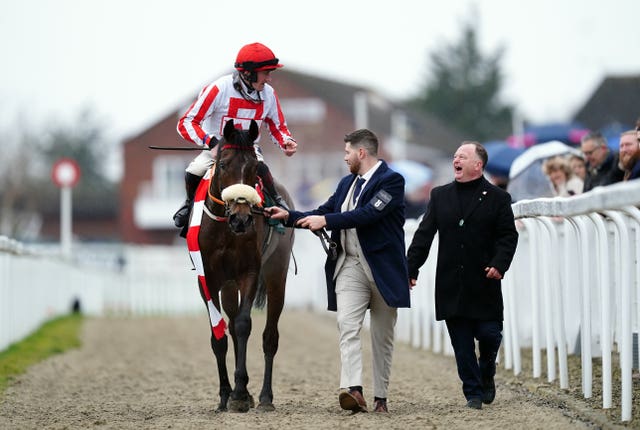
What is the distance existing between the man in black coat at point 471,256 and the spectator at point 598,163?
309 cm

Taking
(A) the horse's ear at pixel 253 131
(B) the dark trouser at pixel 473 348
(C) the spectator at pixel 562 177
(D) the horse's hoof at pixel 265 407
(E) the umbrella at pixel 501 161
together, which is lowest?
(D) the horse's hoof at pixel 265 407

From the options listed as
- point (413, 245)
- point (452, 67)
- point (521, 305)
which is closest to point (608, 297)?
point (413, 245)

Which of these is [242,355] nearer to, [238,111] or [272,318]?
[272,318]

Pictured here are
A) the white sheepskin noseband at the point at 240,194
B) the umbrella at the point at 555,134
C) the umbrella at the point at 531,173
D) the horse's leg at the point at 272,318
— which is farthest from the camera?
the umbrella at the point at 555,134

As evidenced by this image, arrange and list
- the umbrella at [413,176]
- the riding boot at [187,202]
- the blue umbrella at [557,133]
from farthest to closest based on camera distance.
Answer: the blue umbrella at [557,133], the umbrella at [413,176], the riding boot at [187,202]

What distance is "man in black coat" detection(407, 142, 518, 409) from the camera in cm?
769

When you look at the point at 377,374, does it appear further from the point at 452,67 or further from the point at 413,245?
the point at 452,67

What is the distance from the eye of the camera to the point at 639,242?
21.6ft

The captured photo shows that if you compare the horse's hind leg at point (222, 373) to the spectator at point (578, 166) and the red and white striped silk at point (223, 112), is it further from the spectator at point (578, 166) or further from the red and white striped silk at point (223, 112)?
the spectator at point (578, 166)

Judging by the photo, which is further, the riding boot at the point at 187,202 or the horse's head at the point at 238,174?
the riding boot at the point at 187,202

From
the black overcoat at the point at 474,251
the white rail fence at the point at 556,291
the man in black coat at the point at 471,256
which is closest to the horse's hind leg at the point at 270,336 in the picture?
the man in black coat at the point at 471,256

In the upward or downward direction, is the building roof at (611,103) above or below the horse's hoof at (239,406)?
above

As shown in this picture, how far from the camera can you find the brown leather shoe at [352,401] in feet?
24.9

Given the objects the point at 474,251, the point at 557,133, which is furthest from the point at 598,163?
the point at 557,133
